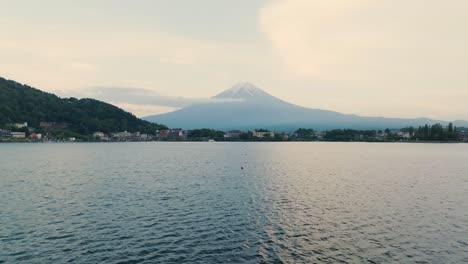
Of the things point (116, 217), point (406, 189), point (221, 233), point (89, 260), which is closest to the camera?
point (89, 260)

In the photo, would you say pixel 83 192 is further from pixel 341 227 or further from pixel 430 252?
pixel 430 252

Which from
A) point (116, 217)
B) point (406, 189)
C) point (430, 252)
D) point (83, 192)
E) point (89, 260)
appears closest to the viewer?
point (89, 260)

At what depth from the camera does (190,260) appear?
64.8 feet

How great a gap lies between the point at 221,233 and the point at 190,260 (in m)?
5.39

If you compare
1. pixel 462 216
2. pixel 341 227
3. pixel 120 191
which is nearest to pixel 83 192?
pixel 120 191

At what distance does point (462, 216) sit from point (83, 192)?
38.9 m

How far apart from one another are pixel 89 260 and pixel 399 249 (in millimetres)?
18606

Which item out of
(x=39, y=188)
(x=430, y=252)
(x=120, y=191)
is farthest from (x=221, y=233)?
(x=39, y=188)

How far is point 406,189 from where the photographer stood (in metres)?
45.3

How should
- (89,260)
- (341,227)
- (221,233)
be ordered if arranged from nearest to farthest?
(89,260), (221,233), (341,227)

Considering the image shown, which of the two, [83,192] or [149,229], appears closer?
[149,229]

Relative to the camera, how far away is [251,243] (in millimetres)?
22812

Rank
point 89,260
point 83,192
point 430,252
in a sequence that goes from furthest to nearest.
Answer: point 83,192 → point 430,252 → point 89,260

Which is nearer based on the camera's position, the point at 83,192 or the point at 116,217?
the point at 116,217
